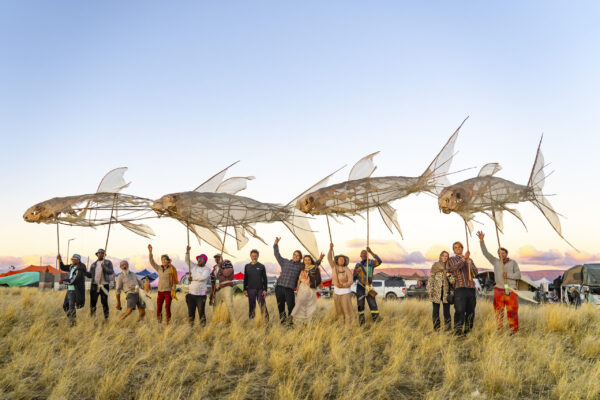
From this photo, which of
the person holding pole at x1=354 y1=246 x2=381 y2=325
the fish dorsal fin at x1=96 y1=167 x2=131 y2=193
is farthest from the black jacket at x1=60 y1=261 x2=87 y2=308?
the person holding pole at x1=354 y1=246 x2=381 y2=325

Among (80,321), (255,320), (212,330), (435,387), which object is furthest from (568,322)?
(80,321)

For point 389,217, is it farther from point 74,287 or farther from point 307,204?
point 74,287

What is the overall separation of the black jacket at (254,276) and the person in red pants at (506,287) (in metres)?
4.64

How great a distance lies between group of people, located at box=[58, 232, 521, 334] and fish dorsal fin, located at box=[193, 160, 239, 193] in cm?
156

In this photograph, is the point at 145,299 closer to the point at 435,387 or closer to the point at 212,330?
the point at 212,330

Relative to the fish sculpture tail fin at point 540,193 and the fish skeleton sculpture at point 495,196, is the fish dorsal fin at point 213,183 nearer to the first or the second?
the fish skeleton sculpture at point 495,196

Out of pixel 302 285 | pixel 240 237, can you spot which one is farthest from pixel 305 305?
pixel 240 237

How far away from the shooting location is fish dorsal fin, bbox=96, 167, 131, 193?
30.2 feet

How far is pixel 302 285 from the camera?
28.9 ft

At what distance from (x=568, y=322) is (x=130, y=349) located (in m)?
8.48

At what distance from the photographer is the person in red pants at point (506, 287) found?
25.8 ft

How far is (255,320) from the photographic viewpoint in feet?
28.1

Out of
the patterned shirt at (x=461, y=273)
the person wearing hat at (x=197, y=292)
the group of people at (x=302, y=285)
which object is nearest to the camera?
the patterned shirt at (x=461, y=273)

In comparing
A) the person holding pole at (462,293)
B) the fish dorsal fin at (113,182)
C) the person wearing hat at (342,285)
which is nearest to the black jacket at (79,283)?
the fish dorsal fin at (113,182)
